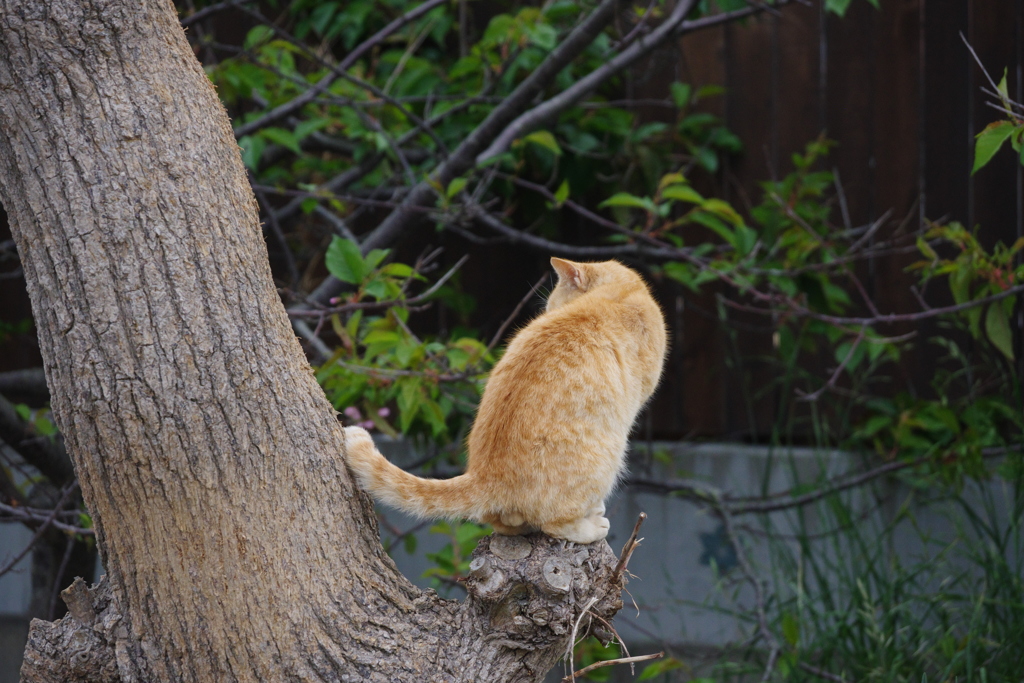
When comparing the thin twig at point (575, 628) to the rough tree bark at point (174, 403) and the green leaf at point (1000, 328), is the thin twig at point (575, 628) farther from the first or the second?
the green leaf at point (1000, 328)

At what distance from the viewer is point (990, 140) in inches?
53.1

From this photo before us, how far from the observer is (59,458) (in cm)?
212

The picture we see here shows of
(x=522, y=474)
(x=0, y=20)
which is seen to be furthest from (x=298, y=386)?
(x=0, y=20)

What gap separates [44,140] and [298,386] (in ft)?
1.53

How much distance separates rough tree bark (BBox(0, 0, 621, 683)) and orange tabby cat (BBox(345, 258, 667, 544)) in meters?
0.06

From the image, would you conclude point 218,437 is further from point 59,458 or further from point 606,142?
point 606,142

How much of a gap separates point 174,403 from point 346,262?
2.74 feet

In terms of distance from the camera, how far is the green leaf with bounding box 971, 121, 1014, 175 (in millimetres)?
1335

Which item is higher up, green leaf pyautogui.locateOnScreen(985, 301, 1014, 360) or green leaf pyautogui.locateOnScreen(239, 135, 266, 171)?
green leaf pyautogui.locateOnScreen(239, 135, 266, 171)

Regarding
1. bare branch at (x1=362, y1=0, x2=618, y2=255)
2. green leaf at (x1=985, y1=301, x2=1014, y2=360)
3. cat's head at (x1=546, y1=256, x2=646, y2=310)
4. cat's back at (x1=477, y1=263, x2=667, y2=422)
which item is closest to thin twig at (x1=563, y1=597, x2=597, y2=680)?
cat's back at (x1=477, y1=263, x2=667, y2=422)

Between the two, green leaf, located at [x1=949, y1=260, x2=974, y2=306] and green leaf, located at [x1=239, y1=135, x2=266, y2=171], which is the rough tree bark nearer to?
green leaf, located at [x1=239, y1=135, x2=266, y2=171]

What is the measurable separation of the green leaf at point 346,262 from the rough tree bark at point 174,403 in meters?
0.65

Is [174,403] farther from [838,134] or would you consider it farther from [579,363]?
[838,134]

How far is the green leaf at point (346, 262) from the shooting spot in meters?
1.85
